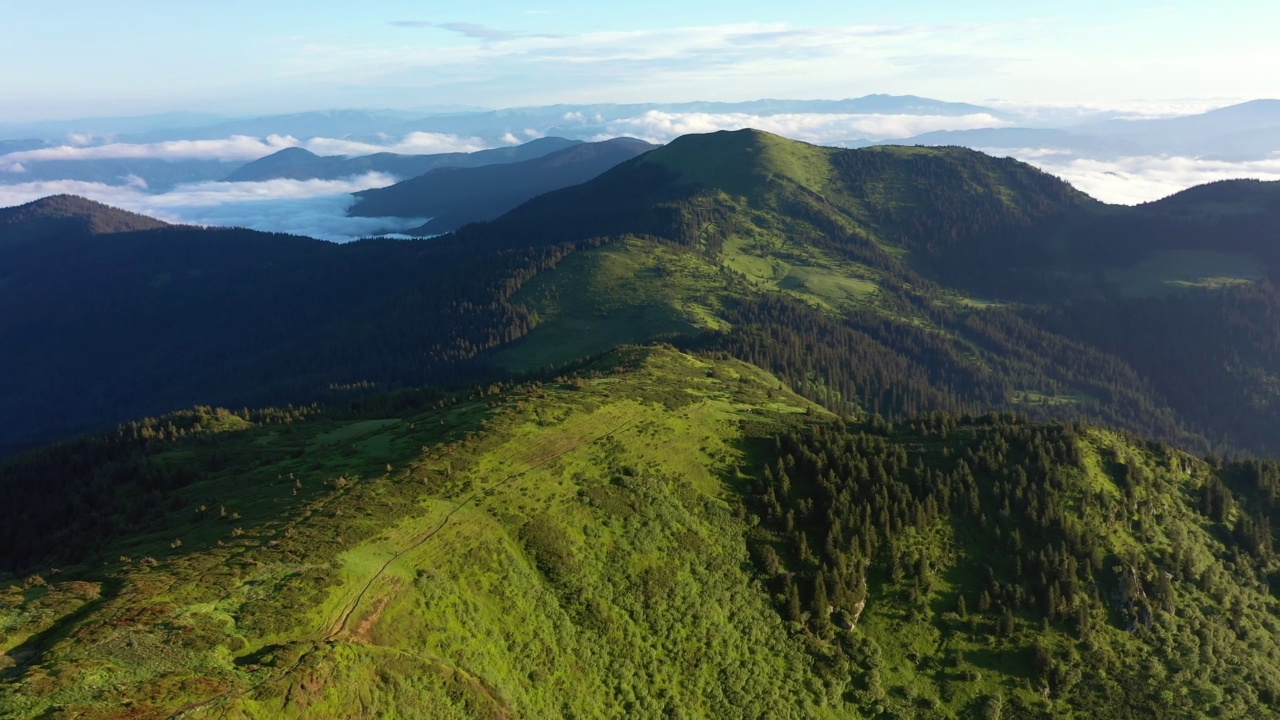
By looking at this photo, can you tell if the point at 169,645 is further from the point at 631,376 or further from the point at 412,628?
the point at 631,376

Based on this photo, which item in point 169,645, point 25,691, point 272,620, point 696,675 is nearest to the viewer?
point 25,691

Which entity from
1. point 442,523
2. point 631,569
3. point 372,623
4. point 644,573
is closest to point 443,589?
point 372,623

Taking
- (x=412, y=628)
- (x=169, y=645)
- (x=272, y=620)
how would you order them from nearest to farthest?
(x=169, y=645) < (x=272, y=620) < (x=412, y=628)

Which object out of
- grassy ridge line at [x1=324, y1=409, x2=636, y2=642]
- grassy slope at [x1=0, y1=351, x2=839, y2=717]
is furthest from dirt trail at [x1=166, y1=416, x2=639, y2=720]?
grassy slope at [x1=0, y1=351, x2=839, y2=717]

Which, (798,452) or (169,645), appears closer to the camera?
(169,645)

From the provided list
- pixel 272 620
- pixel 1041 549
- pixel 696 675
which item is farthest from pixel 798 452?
pixel 272 620

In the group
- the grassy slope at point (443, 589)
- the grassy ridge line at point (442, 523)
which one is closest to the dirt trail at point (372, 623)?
the grassy ridge line at point (442, 523)

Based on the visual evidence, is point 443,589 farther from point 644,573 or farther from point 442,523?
point 644,573

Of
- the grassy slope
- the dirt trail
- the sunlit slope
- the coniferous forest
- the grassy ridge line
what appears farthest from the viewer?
the grassy ridge line

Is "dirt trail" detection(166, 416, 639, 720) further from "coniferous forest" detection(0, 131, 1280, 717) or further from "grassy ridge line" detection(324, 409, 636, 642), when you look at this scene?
"coniferous forest" detection(0, 131, 1280, 717)

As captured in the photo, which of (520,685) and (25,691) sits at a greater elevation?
(25,691)

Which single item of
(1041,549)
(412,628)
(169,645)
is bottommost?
A: (1041,549)
